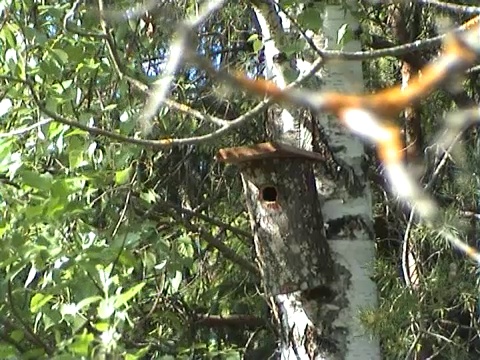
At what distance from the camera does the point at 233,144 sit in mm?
2893

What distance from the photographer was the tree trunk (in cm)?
213

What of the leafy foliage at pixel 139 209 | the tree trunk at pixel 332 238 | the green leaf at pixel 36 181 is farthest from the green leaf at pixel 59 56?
the tree trunk at pixel 332 238

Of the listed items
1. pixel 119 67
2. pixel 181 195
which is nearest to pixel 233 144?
pixel 181 195

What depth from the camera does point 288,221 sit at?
6.97ft

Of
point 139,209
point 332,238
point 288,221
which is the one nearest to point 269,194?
point 288,221

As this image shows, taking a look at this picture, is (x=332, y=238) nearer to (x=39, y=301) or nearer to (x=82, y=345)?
(x=39, y=301)

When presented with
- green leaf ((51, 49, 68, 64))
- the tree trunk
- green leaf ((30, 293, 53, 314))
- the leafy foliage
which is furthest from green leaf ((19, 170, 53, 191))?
the tree trunk

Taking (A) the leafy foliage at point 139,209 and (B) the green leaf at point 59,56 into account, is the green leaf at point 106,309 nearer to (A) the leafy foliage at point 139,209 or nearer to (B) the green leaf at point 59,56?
(A) the leafy foliage at point 139,209

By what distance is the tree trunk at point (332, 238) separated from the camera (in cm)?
213

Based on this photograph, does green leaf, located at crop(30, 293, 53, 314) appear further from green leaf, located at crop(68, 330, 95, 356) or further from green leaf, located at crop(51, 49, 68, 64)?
green leaf, located at crop(51, 49, 68, 64)

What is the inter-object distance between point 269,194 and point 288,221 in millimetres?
75

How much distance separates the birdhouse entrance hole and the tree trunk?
0.04 m

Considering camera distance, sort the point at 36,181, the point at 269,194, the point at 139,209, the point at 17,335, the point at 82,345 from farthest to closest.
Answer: the point at 139,209 → the point at 269,194 → the point at 17,335 → the point at 36,181 → the point at 82,345

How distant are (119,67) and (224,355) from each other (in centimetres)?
112
